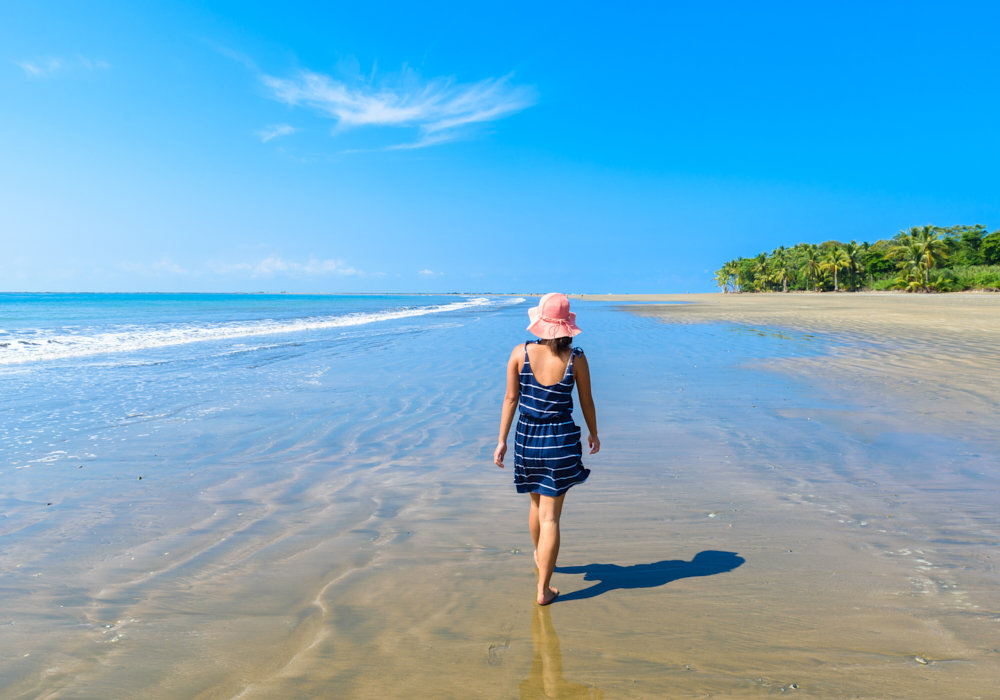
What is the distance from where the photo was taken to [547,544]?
317cm

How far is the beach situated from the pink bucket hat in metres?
1.53

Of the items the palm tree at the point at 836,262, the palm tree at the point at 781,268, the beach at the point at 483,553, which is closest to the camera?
the beach at the point at 483,553

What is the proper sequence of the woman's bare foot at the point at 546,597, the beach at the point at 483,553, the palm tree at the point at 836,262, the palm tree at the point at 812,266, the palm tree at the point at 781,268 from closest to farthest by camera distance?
the beach at the point at 483,553 → the woman's bare foot at the point at 546,597 → the palm tree at the point at 836,262 → the palm tree at the point at 812,266 → the palm tree at the point at 781,268

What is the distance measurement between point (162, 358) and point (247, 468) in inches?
435

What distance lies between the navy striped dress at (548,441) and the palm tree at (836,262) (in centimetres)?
9729

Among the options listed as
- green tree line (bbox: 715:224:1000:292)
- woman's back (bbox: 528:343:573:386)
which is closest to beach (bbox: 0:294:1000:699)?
woman's back (bbox: 528:343:573:386)

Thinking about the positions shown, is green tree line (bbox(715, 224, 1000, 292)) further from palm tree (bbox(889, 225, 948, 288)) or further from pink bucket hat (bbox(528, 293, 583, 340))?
pink bucket hat (bbox(528, 293, 583, 340))

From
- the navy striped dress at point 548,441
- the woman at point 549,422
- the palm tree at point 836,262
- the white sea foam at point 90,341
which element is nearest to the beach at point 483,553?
the woman at point 549,422

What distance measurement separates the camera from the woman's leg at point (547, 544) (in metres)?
3.14

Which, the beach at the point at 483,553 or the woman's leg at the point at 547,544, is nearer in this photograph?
the beach at the point at 483,553

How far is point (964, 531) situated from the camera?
4.00m

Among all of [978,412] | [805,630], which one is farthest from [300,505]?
[978,412]

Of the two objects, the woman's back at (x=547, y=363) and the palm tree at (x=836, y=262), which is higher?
the palm tree at (x=836, y=262)

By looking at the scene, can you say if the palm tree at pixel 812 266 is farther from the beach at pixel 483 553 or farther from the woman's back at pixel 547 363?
the woman's back at pixel 547 363
